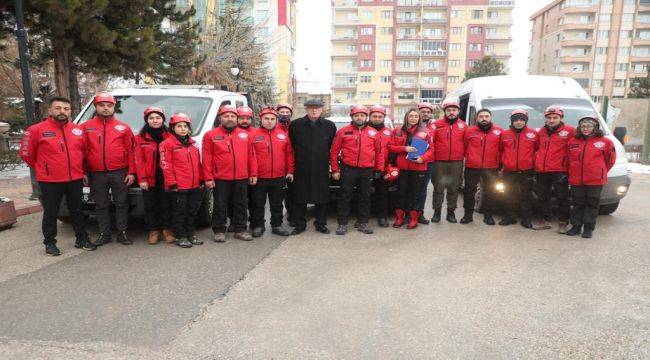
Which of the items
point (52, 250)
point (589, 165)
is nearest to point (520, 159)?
point (589, 165)

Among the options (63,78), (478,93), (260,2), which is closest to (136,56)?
(63,78)

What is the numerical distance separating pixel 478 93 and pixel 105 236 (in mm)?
6758

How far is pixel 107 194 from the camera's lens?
18.7ft

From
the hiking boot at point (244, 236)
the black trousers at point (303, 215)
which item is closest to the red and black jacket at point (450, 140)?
the black trousers at point (303, 215)

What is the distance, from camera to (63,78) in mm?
11367

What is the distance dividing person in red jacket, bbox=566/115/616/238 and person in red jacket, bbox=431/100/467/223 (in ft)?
4.93

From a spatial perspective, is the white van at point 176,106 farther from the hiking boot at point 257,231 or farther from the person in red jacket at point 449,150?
the person in red jacket at point 449,150

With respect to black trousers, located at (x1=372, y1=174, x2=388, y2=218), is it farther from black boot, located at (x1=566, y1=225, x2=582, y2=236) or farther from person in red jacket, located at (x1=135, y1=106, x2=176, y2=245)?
person in red jacket, located at (x1=135, y1=106, x2=176, y2=245)

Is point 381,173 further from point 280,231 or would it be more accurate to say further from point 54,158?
point 54,158

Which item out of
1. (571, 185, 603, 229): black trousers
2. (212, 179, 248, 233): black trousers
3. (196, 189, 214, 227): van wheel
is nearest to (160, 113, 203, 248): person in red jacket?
(212, 179, 248, 233): black trousers

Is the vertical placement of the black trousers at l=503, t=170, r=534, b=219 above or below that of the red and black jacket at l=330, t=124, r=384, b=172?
below

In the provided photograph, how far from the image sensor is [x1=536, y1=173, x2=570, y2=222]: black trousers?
6.69m

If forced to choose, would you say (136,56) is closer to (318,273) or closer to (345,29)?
(318,273)

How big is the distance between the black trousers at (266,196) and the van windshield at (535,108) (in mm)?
4054
